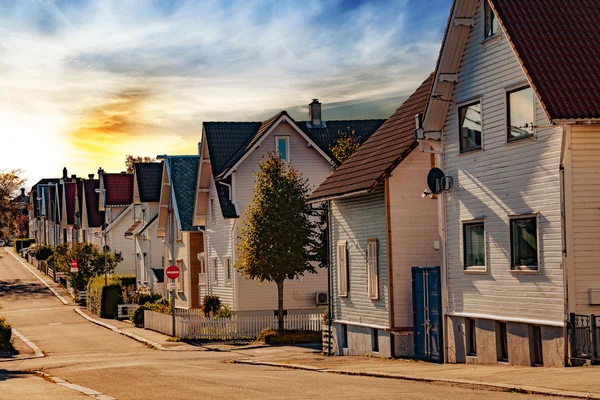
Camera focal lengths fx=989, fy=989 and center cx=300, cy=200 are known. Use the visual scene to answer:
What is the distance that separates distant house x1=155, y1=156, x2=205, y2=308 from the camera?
56.2 metres

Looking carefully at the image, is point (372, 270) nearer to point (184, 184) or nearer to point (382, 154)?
point (382, 154)

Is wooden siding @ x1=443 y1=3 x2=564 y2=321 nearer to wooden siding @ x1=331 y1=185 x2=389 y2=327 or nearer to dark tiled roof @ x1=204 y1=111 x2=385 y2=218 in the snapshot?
wooden siding @ x1=331 y1=185 x2=389 y2=327

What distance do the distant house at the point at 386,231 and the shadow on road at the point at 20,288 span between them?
54974 millimetres

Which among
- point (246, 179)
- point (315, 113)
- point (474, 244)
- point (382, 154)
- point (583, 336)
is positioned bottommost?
point (583, 336)

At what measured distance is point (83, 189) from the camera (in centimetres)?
9619

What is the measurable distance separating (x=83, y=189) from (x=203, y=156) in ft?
156

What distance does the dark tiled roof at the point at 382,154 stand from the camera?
29.4 metres

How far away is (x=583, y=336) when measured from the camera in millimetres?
20797

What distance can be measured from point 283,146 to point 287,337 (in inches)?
436

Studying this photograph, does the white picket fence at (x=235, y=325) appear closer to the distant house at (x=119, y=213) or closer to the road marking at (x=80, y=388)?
the road marking at (x=80, y=388)

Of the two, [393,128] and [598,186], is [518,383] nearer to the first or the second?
[598,186]

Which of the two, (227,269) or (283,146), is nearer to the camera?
(283,146)

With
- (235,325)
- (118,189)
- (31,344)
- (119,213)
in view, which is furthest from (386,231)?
(118,189)

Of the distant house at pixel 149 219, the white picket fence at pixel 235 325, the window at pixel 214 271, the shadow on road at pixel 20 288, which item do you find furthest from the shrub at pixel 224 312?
the shadow on road at pixel 20 288
